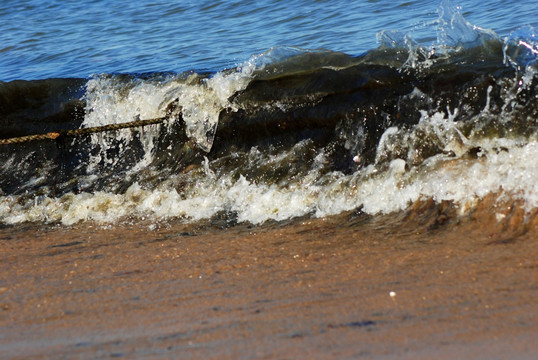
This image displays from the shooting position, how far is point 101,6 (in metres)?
10.5

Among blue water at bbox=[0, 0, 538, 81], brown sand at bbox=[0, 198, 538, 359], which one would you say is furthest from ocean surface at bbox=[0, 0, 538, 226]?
brown sand at bbox=[0, 198, 538, 359]

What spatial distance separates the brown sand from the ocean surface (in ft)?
0.93

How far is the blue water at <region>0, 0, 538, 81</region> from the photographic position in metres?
6.77

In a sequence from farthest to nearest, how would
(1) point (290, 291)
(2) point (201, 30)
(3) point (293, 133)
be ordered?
(2) point (201, 30)
(3) point (293, 133)
(1) point (290, 291)

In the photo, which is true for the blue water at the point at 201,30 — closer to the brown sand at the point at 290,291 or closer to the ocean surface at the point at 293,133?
the ocean surface at the point at 293,133

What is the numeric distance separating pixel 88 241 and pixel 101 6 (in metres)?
7.27

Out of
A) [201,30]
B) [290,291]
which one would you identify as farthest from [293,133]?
[201,30]

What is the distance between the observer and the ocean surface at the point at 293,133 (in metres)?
3.81

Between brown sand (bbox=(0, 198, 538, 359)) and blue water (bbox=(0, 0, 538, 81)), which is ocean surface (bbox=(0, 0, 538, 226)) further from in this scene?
brown sand (bbox=(0, 198, 538, 359))

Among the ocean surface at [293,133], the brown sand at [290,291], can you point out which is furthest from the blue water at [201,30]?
the brown sand at [290,291]

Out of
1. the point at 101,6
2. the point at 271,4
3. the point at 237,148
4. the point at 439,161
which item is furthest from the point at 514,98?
the point at 101,6

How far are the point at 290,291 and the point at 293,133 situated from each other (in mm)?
1878

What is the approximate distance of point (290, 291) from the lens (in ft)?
9.41

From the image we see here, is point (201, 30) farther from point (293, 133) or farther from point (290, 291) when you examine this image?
point (290, 291)
